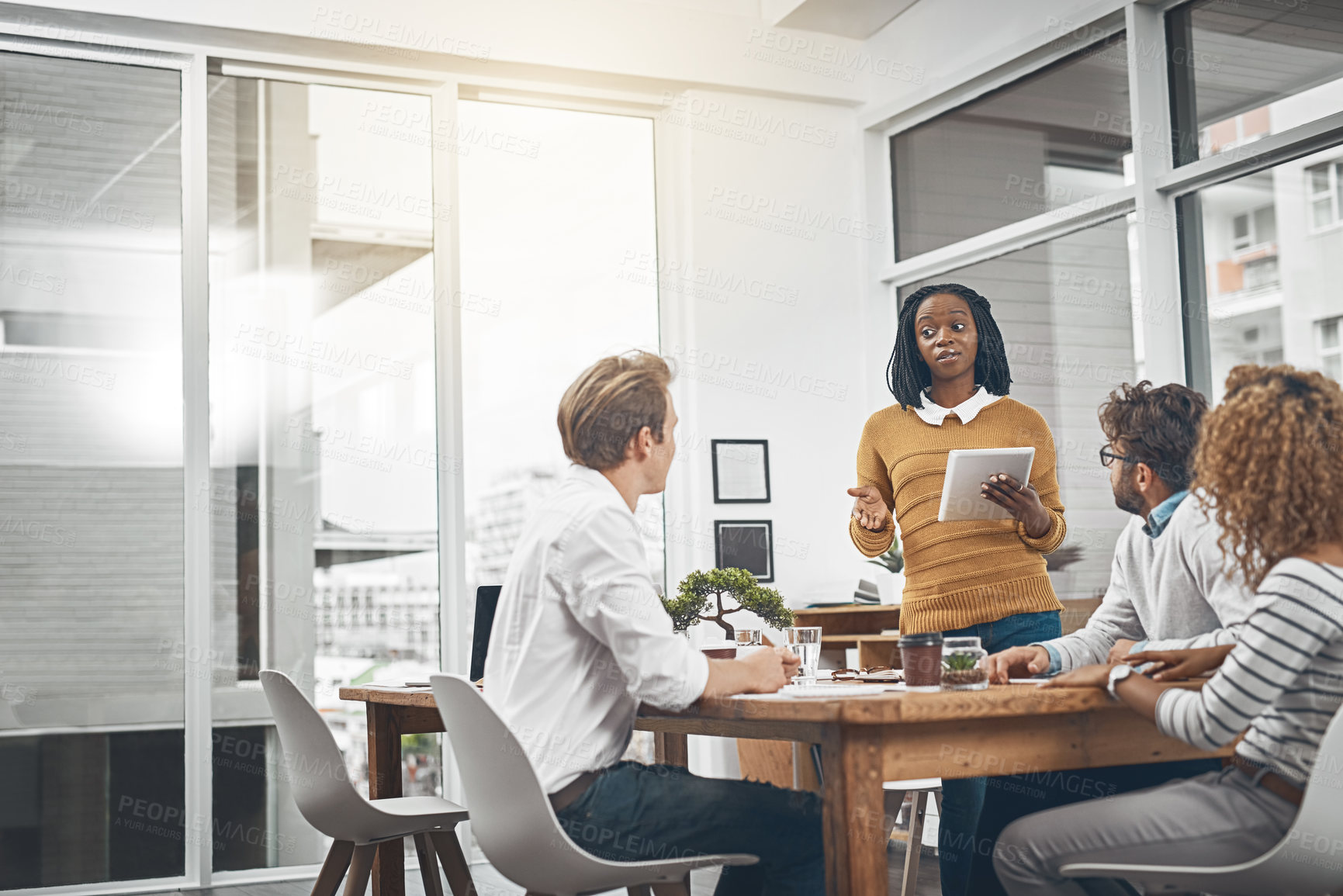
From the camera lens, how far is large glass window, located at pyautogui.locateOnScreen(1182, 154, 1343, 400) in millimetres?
3645

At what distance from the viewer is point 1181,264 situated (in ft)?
13.9

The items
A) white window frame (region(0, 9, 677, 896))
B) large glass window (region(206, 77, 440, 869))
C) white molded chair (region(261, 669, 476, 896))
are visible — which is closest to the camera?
white molded chair (region(261, 669, 476, 896))

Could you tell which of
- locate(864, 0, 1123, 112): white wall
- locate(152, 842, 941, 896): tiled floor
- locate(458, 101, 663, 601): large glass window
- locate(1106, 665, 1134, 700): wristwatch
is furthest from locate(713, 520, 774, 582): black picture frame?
locate(1106, 665, 1134, 700): wristwatch

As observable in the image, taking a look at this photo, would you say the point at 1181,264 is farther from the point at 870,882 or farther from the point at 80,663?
the point at 80,663

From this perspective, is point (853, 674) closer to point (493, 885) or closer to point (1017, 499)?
point (1017, 499)

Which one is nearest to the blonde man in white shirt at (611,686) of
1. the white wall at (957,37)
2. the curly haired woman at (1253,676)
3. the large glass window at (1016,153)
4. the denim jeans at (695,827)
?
the denim jeans at (695,827)

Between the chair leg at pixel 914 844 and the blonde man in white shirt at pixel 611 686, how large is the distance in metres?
1.31

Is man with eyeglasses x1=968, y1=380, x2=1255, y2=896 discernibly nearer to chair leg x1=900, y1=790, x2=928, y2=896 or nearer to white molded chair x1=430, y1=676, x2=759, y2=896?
white molded chair x1=430, y1=676, x2=759, y2=896

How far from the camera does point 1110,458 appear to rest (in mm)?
2477

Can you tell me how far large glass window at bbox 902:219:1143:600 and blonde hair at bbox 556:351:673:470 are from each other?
260cm

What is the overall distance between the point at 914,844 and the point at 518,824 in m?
1.72

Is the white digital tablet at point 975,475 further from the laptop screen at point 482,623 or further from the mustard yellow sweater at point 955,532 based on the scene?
the laptop screen at point 482,623

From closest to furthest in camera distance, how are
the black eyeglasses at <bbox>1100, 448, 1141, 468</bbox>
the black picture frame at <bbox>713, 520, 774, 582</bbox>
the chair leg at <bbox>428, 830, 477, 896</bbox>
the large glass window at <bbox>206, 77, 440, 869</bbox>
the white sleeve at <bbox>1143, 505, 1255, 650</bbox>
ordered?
1. the white sleeve at <bbox>1143, 505, 1255, 650</bbox>
2. the black eyeglasses at <bbox>1100, 448, 1141, 468</bbox>
3. the chair leg at <bbox>428, 830, 477, 896</bbox>
4. the large glass window at <bbox>206, 77, 440, 869</bbox>
5. the black picture frame at <bbox>713, 520, 774, 582</bbox>

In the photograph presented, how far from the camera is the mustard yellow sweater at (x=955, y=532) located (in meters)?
2.83
